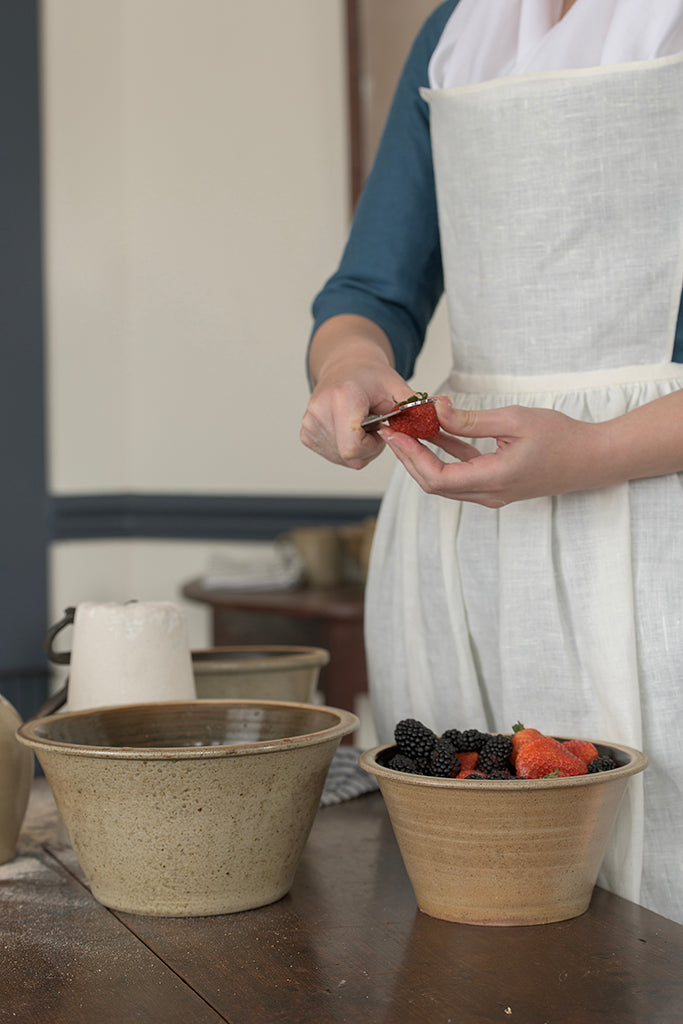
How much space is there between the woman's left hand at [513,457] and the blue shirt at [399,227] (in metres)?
0.32

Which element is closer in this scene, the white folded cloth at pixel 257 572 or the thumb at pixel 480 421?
the thumb at pixel 480 421

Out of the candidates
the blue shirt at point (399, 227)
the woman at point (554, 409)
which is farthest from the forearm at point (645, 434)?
the blue shirt at point (399, 227)

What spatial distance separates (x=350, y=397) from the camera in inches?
36.5

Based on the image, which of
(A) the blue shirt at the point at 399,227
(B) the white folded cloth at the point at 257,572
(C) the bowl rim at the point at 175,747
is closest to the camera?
(C) the bowl rim at the point at 175,747

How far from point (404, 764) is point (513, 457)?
0.78 ft

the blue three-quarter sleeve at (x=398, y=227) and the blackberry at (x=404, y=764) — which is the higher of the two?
the blue three-quarter sleeve at (x=398, y=227)

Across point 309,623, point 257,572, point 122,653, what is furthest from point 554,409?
Answer: point 257,572

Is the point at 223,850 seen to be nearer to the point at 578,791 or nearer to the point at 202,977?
the point at 202,977

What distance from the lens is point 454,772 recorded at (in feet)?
2.55

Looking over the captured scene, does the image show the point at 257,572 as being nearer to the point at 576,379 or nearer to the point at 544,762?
the point at 576,379

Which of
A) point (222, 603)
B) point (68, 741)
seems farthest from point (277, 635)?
point (68, 741)

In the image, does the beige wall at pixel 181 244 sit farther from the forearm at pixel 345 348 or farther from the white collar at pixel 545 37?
the white collar at pixel 545 37

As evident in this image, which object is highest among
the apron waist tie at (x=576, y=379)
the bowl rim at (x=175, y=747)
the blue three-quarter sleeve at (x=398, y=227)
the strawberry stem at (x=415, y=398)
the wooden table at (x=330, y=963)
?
the blue three-quarter sleeve at (x=398, y=227)

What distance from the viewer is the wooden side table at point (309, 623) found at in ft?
7.84
